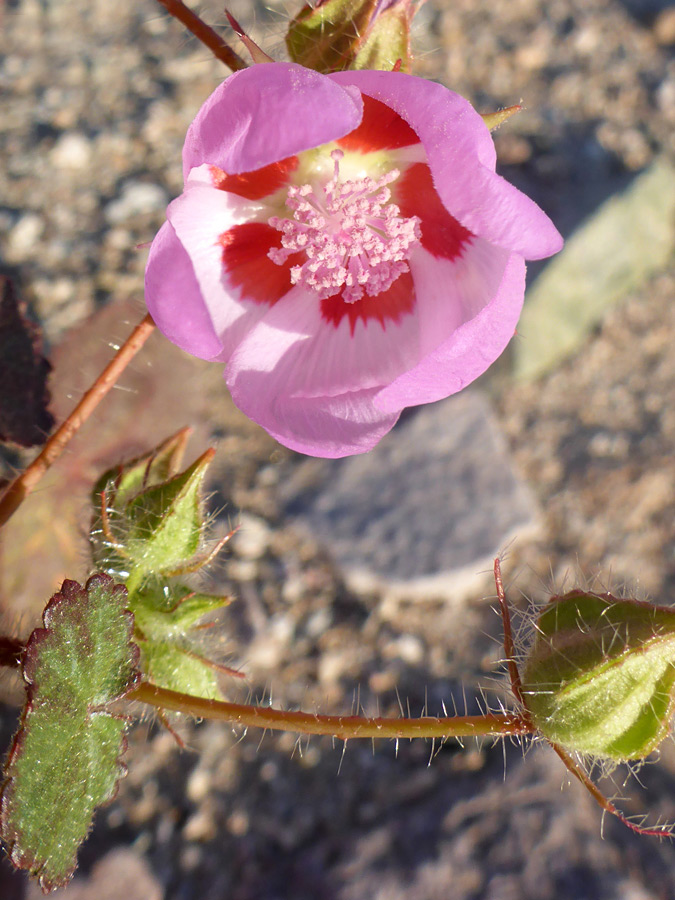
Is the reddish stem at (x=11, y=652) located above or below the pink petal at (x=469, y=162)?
below

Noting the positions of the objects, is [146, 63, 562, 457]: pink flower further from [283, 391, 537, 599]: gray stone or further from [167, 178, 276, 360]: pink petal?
[283, 391, 537, 599]: gray stone

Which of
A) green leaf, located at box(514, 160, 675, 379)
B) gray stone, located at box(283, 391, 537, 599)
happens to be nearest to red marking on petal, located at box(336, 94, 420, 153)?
gray stone, located at box(283, 391, 537, 599)

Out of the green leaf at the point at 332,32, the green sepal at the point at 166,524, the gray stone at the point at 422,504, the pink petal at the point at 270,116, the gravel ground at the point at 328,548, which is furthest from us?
the gray stone at the point at 422,504

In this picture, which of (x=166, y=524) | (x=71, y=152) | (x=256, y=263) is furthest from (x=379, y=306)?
(x=71, y=152)

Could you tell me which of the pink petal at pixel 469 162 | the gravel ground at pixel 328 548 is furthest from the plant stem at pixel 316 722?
the gravel ground at pixel 328 548

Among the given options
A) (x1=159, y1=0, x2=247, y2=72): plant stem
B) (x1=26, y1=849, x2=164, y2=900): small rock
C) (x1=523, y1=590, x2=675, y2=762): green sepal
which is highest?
(x1=159, y1=0, x2=247, y2=72): plant stem

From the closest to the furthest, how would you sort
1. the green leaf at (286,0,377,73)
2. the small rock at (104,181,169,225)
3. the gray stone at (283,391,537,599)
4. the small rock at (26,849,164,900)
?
the green leaf at (286,0,377,73) < the small rock at (26,849,164,900) < the gray stone at (283,391,537,599) < the small rock at (104,181,169,225)

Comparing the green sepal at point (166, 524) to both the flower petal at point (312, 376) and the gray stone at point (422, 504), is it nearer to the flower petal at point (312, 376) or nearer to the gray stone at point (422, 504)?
the flower petal at point (312, 376)

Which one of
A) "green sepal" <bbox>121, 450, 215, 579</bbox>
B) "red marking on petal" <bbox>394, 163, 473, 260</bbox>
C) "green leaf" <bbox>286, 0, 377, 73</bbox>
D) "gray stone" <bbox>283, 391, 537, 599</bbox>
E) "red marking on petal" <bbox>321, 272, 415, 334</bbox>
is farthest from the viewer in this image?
"gray stone" <bbox>283, 391, 537, 599</bbox>
